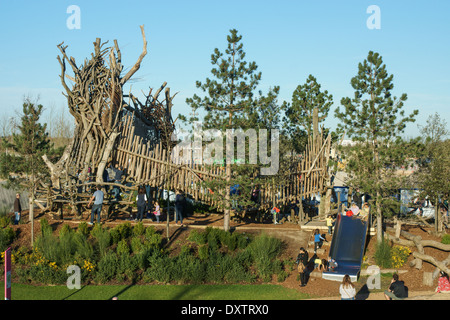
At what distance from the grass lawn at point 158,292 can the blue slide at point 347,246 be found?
2.18 meters

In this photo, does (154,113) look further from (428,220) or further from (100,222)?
(428,220)

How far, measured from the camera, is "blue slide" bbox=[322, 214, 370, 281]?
15.4 meters

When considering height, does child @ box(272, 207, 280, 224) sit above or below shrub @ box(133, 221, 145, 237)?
above

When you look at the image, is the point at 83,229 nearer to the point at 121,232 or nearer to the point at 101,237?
the point at 101,237

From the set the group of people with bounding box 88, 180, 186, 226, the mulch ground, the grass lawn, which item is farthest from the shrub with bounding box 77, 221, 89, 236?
the grass lawn

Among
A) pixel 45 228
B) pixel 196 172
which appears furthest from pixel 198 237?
pixel 45 228

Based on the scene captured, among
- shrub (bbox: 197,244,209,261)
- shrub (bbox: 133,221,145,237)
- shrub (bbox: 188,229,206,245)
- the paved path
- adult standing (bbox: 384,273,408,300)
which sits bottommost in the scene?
the paved path

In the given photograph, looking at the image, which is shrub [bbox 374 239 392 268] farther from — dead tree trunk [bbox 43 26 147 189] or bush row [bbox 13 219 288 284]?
dead tree trunk [bbox 43 26 147 189]

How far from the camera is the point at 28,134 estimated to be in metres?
22.6

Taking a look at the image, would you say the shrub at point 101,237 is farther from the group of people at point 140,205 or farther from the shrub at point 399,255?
the shrub at point 399,255

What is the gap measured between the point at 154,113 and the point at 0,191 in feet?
27.4

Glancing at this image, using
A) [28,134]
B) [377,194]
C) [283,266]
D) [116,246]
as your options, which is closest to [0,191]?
[28,134]

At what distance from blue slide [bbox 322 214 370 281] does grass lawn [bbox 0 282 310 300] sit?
2.18 meters
